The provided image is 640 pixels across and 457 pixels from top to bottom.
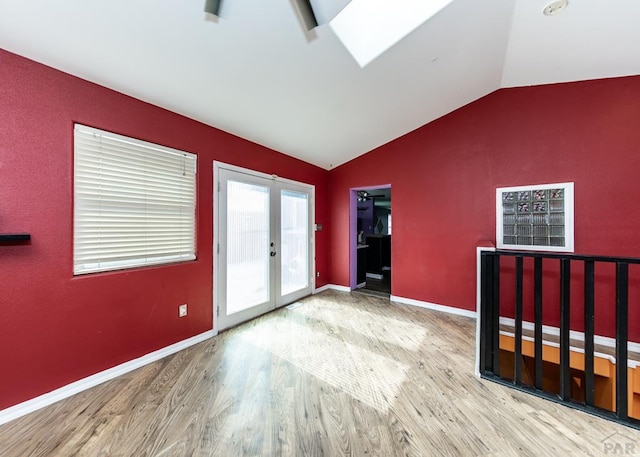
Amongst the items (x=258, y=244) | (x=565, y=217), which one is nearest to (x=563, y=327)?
(x=565, y=217)

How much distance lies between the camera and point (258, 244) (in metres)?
3.37

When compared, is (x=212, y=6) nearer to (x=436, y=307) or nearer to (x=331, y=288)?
(x=436, y=307)

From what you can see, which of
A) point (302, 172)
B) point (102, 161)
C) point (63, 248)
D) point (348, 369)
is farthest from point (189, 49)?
point (348, 369)

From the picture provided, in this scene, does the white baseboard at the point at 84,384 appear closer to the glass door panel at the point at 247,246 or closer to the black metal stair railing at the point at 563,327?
the glass door panel at the point at 247,246

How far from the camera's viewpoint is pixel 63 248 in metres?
1.80

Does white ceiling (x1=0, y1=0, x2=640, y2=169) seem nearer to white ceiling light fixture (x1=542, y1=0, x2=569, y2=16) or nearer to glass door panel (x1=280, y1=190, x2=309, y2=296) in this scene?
white ceiling light fixture (x1=542, y1=0, x2=569, y2=16)

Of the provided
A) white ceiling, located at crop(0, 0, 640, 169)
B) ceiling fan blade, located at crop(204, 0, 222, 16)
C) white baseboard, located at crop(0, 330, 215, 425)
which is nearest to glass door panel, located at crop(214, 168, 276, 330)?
white baseboard, located at crop(0, 330, 215, 425)

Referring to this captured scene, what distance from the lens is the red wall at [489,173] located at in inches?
101

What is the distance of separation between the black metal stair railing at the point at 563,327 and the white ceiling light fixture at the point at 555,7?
1.91 meters

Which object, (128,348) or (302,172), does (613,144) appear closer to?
(302,172)

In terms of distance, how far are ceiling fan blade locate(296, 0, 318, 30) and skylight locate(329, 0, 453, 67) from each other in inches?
10.6

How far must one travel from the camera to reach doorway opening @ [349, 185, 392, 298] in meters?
4.60

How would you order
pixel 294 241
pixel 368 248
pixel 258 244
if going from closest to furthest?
pixel 258 244 < pixel 294 241 < pixel 368 248

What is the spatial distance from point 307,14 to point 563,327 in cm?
287
